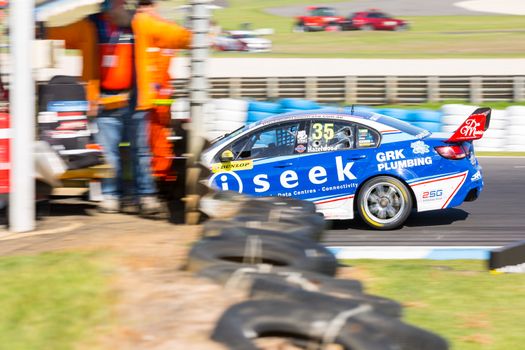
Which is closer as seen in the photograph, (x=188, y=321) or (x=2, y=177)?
(x=188, y=321)

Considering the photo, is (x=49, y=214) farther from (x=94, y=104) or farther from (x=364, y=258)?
(x=364, y=258)

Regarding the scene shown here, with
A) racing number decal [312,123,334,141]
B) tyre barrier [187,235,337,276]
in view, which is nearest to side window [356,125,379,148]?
racing number decal [312,123,334,141]

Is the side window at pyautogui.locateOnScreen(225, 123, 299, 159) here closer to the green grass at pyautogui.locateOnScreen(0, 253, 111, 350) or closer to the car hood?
the green grass at pyautogui.locateOnScreen(0, 253, 111, 350)

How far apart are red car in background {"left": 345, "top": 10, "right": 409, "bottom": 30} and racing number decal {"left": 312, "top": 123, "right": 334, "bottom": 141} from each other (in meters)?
46.7

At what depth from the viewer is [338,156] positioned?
33.2 feet

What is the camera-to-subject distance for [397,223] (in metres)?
10.0

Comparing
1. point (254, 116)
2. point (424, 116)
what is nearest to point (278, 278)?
point (424, 116)

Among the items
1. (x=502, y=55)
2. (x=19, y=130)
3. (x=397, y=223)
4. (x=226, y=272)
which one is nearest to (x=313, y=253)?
(x=226, y=272)

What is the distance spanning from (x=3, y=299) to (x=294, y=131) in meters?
5.43

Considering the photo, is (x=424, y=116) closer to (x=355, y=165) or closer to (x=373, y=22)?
(x=355, y=165)

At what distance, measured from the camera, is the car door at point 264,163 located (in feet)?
33.3

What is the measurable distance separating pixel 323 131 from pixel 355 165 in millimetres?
504

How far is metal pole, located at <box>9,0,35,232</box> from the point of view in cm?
734

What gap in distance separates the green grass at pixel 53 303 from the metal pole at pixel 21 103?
1.59 meters
